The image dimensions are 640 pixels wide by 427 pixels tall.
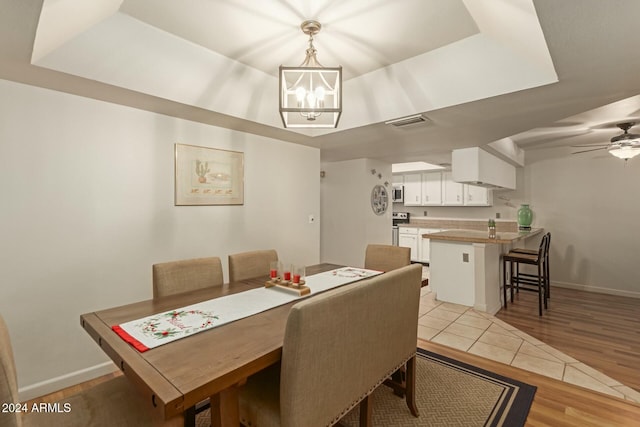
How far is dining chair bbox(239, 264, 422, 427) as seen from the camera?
1.09m

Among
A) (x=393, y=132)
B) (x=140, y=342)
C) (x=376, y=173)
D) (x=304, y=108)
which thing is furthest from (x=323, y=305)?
(x=376, y=173)

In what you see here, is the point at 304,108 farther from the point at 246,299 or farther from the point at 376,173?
the point at 376,173

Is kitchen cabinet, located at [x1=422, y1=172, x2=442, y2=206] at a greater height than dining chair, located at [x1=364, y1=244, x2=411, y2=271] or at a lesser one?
greater

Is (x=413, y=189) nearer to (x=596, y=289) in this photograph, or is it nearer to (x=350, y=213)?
(x=350, y=213)

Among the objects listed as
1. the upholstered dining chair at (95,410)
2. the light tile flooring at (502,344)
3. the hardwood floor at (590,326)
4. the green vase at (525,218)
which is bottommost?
the hardwood floor at (590,326)

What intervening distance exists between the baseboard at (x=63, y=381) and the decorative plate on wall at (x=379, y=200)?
3936 millimetres

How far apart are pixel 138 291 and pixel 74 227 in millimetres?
699

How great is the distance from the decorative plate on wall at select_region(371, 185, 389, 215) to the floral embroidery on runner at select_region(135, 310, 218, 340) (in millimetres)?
3853

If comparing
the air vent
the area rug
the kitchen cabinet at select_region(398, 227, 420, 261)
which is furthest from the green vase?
the area rug

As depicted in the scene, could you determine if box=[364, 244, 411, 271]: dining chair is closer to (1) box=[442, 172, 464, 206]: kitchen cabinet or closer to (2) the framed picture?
(2) the framed picture

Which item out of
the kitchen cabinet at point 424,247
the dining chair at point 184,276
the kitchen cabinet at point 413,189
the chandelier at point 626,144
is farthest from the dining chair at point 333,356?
the kitchen cabinet at point 413,189

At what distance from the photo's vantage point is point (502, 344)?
9.11 feet

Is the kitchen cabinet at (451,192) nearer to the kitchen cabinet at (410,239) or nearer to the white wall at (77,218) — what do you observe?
the kitchen cabinet at (410,239)

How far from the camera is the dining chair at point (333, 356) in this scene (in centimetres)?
109
